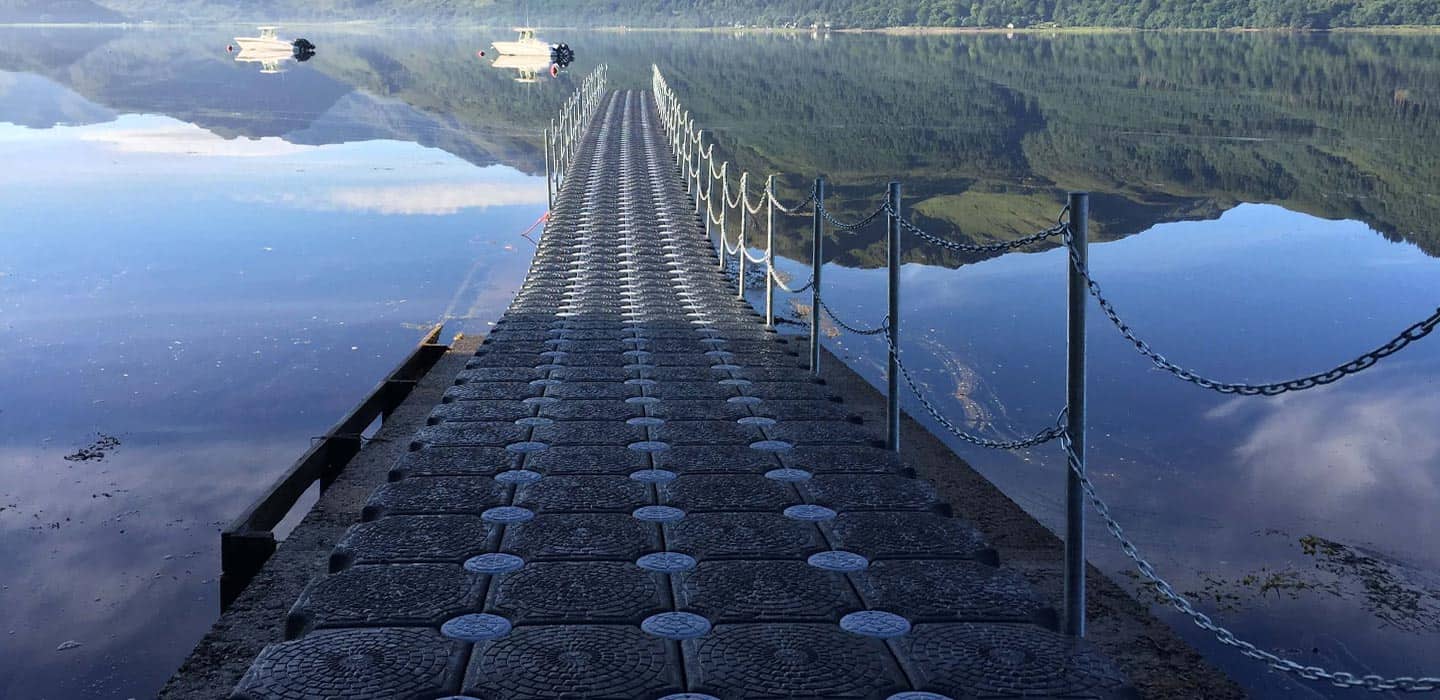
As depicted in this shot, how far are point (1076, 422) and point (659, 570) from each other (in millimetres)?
1467

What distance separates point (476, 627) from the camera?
4.26 m

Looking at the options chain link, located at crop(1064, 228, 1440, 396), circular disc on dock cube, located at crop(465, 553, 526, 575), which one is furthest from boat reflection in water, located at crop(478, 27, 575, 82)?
chain link, located at crop(1064, 228, 1440, 396)

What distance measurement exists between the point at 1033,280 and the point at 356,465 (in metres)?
10.5

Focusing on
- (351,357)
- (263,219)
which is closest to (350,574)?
(351,357)

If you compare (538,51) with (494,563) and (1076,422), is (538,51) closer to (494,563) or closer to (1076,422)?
(494,563)

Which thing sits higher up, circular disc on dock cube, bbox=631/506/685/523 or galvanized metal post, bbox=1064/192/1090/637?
galvanized metal post, bbox=1064/192/1090/637

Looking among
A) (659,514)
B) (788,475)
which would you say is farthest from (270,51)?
(659,514)

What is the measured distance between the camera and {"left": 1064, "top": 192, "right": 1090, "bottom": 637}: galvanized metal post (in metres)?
4.53

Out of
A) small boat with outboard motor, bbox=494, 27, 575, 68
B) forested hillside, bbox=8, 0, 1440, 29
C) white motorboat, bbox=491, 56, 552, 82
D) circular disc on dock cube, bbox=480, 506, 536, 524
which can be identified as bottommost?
circular disc on dock cube, bbox=480, 506, 536, 524

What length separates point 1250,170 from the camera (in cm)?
2575

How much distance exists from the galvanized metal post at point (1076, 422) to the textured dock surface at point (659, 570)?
0.52ft

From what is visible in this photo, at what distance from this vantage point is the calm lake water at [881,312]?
24.5ft

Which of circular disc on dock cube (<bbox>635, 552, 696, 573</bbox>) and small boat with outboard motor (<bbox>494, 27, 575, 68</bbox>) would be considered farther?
small boat with outboard motor (<bbox>494, 27, 575, 68</bbox>)

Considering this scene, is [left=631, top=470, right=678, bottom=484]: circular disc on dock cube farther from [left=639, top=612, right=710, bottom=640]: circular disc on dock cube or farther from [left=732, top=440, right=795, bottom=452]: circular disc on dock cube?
[left=639, top=612, right=710, bottom=640]: circular disc on dock cube
